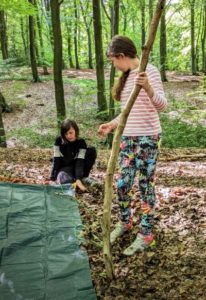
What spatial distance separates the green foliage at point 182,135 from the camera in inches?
384

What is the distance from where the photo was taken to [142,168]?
9.87ft

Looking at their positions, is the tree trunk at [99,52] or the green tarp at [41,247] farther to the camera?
the tree trunk at [99,52]

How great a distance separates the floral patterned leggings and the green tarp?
0.64 m

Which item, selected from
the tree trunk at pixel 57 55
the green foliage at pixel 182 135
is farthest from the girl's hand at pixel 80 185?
the green foliage at pixel 182 135

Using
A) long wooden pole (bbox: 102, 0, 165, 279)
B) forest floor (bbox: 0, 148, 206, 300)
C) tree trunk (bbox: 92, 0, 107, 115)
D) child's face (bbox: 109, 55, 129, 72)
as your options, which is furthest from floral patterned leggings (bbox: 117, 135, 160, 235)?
tree trunk (bbox: 92, 0, 107, 115)

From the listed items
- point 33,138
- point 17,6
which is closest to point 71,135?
point 17,6

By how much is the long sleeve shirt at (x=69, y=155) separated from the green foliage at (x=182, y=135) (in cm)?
542

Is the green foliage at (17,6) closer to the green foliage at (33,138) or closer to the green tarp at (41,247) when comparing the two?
the green foliage at (33,138)

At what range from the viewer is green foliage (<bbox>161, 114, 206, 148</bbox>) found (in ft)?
32.0

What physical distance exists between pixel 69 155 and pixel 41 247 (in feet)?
6.12

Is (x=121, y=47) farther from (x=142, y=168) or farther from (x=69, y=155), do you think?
(x=69, y=155)

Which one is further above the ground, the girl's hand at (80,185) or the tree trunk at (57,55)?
the tree trunk at (57,55)

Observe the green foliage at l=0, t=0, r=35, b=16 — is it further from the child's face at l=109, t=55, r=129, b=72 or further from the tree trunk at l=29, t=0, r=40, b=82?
the child's face at l=109, t=55, r=129, b=72

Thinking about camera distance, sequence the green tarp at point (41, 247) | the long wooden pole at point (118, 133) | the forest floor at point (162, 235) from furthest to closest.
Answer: the forest floor at point (162, 235), the green tarp at point (41, 247), the long wooden pole at point (118, 133)
